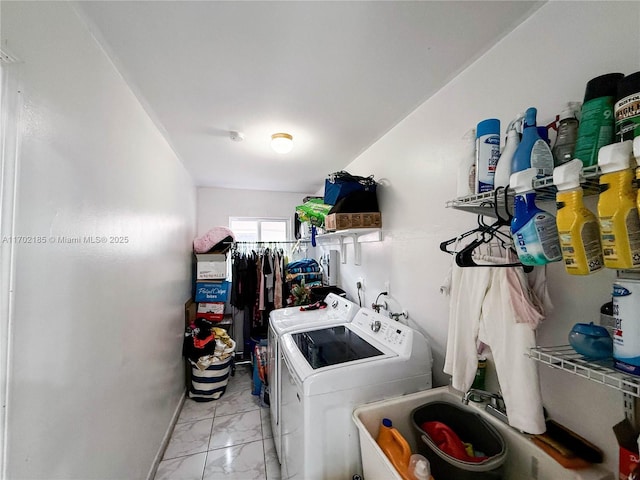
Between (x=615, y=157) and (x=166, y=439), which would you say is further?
(x=166, y=439)

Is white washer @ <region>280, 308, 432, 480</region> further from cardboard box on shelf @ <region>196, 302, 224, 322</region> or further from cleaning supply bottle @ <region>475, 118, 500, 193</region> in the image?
cardboard box on shelf @ <region>196, 302, 224, 322</region>

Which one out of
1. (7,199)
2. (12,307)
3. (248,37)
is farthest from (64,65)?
(12,307)

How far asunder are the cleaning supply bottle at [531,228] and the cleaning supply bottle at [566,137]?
125mm

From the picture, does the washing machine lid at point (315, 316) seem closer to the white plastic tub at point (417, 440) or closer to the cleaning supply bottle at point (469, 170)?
the white plastic tub at point (417, 440)

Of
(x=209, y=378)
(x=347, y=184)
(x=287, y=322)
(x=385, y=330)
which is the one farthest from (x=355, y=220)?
(x=209, y=378)

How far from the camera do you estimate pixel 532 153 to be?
2.36 feet

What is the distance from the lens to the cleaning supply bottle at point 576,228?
1.90 feet

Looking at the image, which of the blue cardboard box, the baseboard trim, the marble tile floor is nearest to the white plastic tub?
the marble tile floor

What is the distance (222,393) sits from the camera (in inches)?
107

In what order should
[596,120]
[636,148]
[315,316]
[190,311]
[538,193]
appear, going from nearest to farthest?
1. [636,148]
2. [596,120]
3. [538,193]
4. [315,316]
5. [190,311]

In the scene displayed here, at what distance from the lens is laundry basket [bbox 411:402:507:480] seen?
79cm

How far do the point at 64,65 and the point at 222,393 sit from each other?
2.95 meters

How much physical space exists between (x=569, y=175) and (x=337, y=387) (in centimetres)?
115

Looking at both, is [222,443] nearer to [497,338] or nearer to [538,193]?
[497,338]
